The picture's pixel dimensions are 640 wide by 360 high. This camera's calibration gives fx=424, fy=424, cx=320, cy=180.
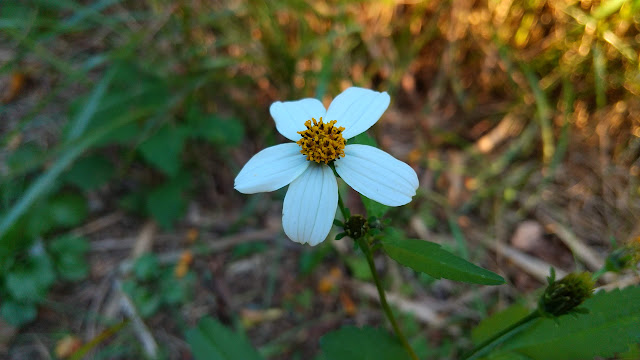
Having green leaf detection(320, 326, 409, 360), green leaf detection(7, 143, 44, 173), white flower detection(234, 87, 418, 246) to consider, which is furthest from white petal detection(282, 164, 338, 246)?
green leaf detection(7, 143, 44, 173)

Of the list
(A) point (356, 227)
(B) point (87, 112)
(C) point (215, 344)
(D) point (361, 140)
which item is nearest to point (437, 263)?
(A) point (356, 227)

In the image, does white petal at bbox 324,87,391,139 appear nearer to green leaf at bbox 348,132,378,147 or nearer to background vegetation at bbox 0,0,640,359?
green leaf at bbox 348,132,378,147

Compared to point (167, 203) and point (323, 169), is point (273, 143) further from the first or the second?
point (323, 169)

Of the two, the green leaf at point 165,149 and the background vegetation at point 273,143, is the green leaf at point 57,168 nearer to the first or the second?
the background vegetation at point 273,143

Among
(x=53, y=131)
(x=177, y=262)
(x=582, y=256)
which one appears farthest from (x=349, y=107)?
(x=53, y=131)

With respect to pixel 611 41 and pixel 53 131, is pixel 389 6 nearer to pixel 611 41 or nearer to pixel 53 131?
pixel 611 41

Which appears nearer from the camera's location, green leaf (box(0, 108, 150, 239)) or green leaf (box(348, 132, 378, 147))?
green leaf (box(348, 132, 378, 147))
